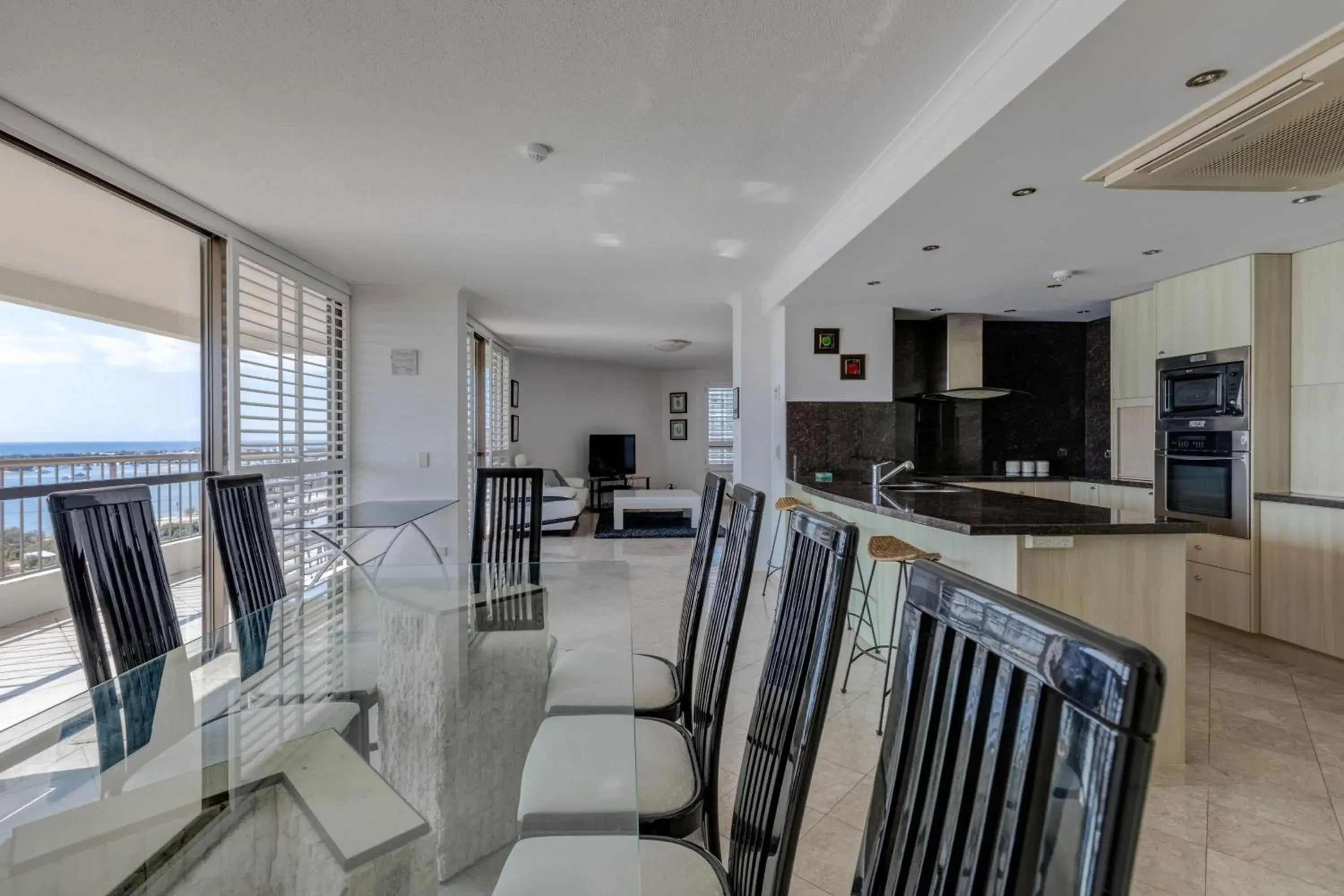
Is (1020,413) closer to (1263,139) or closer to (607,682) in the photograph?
(1263,139)

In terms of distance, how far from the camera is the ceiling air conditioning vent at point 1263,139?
1.44 m

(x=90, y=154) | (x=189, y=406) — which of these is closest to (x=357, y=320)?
(x=189, y=406)

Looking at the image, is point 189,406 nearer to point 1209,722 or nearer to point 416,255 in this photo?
point 416,255

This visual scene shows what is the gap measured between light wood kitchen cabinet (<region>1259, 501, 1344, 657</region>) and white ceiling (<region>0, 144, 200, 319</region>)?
609 cm

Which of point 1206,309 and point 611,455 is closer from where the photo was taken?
point 1206,309

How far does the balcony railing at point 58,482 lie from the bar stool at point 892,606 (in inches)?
133

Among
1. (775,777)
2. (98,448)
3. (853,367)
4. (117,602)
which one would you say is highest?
(853,367)

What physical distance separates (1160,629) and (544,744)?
2.26 m

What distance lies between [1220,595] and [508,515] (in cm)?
419

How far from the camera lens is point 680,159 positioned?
2.67 meters

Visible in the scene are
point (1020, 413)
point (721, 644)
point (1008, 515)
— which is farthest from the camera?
point (1020, 413)

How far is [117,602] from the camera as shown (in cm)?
163

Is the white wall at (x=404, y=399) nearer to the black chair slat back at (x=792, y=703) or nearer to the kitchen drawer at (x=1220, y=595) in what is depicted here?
the black chair slat back at (x=792, y=703)

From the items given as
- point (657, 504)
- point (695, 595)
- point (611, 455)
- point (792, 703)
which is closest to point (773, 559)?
point (657, 504)
